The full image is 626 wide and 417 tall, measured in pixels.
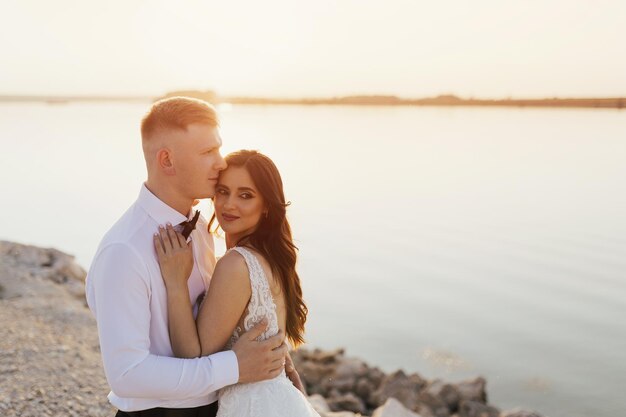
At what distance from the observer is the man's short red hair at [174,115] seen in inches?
117

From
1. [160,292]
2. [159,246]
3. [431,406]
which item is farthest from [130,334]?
[431,406]

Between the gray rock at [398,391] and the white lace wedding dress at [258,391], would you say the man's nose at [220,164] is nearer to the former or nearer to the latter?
the white lace wedding dress at [258,391]

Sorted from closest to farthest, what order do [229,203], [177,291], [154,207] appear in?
[177,291] → [154,207] → [229,203]

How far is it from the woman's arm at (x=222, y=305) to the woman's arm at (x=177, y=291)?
0.06 meters

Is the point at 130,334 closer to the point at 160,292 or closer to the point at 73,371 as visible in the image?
the point at 160,292

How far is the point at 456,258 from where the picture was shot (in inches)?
719

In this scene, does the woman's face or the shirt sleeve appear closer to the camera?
the shirt sleeve

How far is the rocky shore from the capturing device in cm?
656

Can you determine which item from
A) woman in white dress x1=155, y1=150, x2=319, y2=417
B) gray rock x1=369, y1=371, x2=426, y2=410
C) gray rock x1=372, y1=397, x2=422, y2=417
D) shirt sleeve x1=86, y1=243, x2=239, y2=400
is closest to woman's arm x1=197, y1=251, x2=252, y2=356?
woman in white dress x1=155, y1=150, x2=319, y2=417

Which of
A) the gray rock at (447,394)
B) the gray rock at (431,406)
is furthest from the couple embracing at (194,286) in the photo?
the gray rock at (447,394)

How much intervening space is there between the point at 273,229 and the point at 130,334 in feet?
3.26

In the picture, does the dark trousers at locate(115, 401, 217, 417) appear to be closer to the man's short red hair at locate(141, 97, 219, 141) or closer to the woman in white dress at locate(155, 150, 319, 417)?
the woman in white dress at locate(155, 150, 319, 417)

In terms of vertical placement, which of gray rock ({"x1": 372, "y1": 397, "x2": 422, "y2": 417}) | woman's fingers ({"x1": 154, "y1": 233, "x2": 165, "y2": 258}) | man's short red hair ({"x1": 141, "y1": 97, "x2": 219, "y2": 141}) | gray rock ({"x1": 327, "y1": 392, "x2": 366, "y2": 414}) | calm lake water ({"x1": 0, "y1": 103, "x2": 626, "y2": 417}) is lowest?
calm lake water ({"x1": 0, "y1": 103, "x2": 626, "y2": 417})

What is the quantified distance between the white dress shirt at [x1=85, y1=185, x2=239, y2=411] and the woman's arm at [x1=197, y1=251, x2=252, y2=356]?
0.09 m
